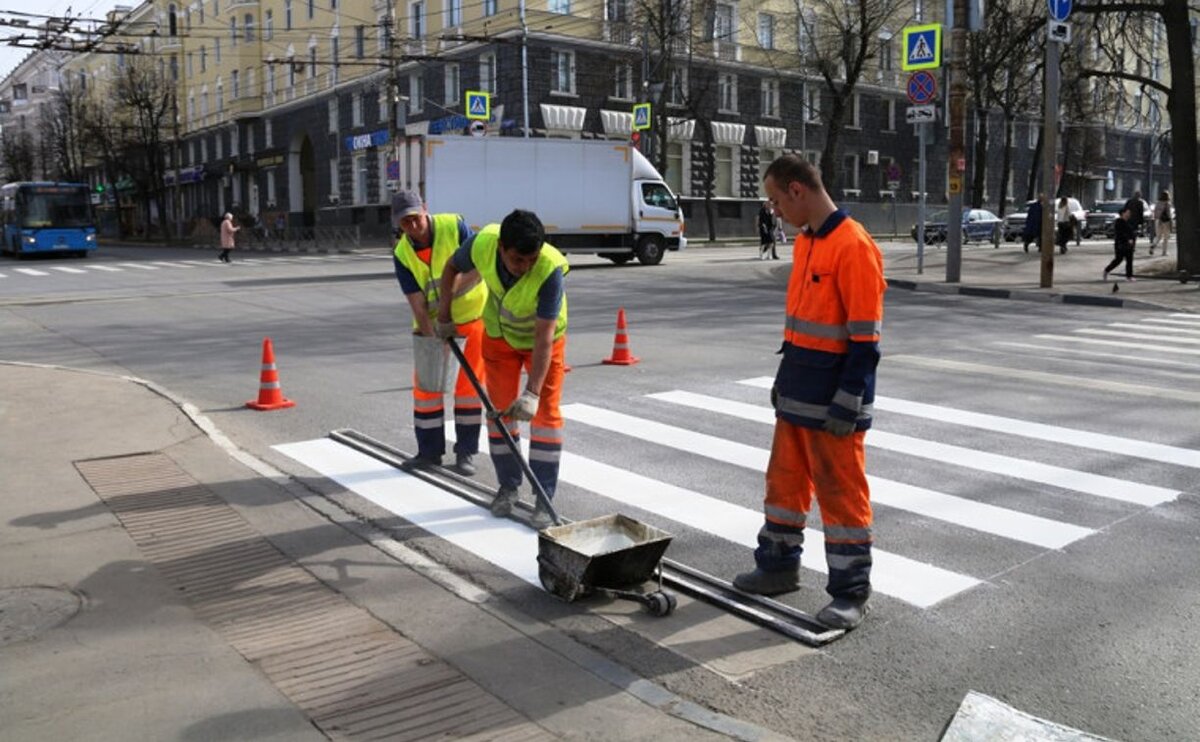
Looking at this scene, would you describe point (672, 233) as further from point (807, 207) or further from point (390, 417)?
point (807, 207)

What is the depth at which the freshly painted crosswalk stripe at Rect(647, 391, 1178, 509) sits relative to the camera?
6.56m

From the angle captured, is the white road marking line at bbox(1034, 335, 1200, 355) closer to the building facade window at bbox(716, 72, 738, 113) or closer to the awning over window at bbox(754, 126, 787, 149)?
the building facade window at bbox(716, 72, 738, 113)

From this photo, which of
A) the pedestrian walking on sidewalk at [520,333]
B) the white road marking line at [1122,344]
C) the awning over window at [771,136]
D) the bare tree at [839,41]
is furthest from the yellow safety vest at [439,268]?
the awning over window at [771,136]

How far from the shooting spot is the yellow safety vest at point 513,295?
5.70 m

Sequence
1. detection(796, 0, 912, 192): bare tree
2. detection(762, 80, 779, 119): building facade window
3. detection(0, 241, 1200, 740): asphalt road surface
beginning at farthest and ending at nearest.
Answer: detection(762, 80, 779, 119): building facade window < detection(796, 0, 912, 192): bare tree < detection(0, 241, 1200, 740): asphalt road surface

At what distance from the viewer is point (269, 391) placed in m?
9.70

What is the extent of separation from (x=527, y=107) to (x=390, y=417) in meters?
37.9

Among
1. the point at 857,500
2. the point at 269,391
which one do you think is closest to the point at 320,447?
the point at 269,391

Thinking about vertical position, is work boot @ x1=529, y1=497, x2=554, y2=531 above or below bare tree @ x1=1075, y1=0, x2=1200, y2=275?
below

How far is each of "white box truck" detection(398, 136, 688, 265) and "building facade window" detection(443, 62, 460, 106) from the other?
19774 mm

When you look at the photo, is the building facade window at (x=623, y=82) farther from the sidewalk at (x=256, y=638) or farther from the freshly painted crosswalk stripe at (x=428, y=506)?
the sidewalk at (x=256, y=638)

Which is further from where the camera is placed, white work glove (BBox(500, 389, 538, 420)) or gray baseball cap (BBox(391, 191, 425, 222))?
gray baseball cap (BBox(391, 191, 425, 222))

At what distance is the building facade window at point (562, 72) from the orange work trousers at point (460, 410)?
4088cm

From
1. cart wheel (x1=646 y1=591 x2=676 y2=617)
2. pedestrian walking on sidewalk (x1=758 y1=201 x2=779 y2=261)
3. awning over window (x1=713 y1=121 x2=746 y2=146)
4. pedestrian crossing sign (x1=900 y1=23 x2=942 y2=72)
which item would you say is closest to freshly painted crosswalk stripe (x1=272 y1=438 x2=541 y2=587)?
cart wheel (x1=646 y1=591 x2=676 y2=617)
